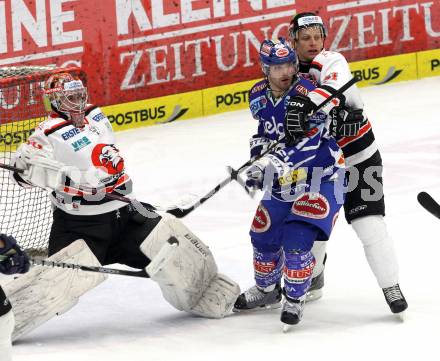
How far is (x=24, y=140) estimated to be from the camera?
672 cm

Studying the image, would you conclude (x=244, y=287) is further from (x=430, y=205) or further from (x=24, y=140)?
(x=430, y=205)

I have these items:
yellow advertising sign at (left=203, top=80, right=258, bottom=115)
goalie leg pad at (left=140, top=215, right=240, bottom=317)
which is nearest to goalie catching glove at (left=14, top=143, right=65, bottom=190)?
goalie leg pad at (left=140, top=215, right=240, bottom=317)

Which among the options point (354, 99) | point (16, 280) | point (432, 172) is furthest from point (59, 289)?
point (432, 172)

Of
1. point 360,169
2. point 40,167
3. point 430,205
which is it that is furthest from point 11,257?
point 360,169

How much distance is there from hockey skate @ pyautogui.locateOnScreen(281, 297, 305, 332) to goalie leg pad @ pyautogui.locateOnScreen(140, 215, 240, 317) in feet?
1.33

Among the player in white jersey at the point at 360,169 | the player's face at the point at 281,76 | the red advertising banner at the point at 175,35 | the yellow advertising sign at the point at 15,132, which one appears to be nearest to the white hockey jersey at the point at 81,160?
the player's face at the point at 281,76

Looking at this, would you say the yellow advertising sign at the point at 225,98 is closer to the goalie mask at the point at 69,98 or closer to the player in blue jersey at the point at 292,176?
the goalie mask at the point at 69,98

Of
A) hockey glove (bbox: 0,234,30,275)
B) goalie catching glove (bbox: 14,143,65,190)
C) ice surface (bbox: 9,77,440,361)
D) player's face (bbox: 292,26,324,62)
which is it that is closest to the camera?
hockey glove (bbox: 0,234,30,275)

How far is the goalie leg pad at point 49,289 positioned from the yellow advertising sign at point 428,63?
596cm

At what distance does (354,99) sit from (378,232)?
1.84 ft

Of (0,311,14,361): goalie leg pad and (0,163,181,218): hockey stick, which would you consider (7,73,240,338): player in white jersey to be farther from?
(0,311,14,361): goalie leg pad

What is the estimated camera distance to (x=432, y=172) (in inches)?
322

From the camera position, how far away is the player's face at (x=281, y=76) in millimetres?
5336

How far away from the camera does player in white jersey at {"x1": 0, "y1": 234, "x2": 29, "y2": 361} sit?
423 centimetres
